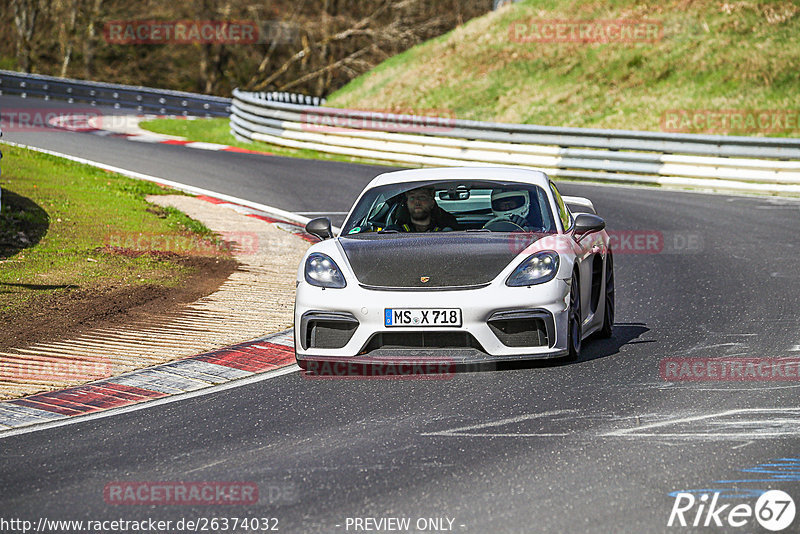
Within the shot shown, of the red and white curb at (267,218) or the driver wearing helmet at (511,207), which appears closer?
the driver wearing helmet at (511,207)

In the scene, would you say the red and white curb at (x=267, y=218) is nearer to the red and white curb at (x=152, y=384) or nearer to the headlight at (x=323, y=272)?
the red and white curb at (x=152, y=384)

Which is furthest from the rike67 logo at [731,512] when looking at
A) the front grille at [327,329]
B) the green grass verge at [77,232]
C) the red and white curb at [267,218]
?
the red and white curb at [267,218]

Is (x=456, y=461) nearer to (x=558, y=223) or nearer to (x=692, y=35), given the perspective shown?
(x=558, y=223)

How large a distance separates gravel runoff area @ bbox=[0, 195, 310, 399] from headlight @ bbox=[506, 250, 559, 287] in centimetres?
259

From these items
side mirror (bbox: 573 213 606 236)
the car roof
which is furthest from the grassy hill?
side mirror (bbox: 573 213 606 236)

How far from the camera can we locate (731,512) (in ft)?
16.3

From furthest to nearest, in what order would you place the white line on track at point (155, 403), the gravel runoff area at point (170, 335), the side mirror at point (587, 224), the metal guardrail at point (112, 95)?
1. the metal guardrail at point (112, 95)
2. the side mirror at point (587, 224)
3. the gravel runoff area at point (170, 335)
4. the white line on track at point (155, 403)

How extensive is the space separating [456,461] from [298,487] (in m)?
0.84

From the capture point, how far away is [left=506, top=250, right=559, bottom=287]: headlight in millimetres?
7758

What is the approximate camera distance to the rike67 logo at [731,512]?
4.84m

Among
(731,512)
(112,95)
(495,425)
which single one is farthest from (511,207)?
(112,95)

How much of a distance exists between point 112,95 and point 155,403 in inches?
1293

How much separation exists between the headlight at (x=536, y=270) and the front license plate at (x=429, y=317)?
0.46 meters

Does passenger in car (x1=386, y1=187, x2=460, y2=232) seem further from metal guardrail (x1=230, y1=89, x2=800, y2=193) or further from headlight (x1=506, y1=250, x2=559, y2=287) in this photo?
metal guardrail (x1=230, y1=89, x2=800, y2=193)
